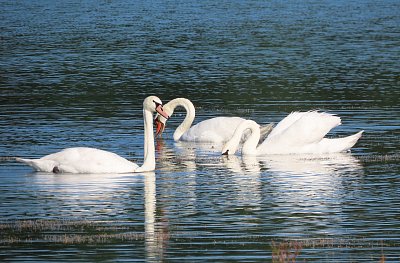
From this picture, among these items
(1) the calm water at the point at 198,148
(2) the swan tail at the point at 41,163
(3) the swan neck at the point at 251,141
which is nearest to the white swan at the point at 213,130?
(1) the calm water at the point at 198,148

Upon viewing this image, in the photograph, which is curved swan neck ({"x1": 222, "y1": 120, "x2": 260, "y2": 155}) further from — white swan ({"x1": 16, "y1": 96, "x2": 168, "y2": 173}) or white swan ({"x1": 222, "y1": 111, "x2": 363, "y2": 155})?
white swan ({"x1": 16, "y1": 96, "x2": 168, "y2": 173})

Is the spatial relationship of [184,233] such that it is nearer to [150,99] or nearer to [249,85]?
[150,99]

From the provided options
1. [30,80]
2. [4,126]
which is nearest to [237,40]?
[30,80]

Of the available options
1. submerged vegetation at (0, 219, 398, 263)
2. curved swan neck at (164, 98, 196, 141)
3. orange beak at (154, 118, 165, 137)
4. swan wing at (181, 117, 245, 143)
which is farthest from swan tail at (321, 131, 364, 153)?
submerged vegetation at (0, 219, 398, 263)

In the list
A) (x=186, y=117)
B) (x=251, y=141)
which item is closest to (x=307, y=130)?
(x=251, y=141)

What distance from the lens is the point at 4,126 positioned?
23.7 metres

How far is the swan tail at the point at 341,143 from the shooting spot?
21312 millimetres

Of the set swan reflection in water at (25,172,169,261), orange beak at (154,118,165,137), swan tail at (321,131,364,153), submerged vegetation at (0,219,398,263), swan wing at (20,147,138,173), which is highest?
orange beak at (154,118,165,137)

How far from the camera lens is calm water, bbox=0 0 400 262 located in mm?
13758

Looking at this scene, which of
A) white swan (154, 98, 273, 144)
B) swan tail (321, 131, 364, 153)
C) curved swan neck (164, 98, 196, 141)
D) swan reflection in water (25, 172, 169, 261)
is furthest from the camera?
curved swan neck (164, 98, 196, 141)

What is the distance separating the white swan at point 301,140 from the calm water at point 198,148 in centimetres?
30

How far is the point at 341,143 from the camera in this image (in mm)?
21469

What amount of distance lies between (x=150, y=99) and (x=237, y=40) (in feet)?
93.3

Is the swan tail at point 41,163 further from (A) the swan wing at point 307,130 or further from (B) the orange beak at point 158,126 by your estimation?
(B) the orange beak at point 158,126
